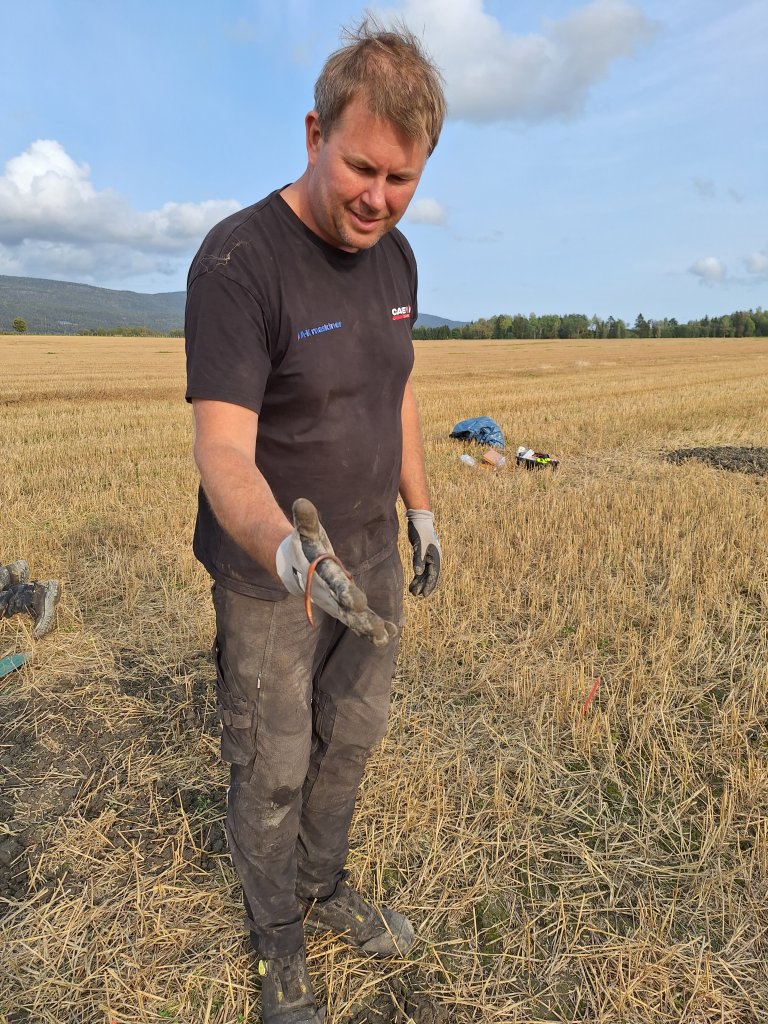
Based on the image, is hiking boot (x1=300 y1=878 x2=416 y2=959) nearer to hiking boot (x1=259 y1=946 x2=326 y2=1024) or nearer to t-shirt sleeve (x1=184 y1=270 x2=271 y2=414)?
hiking boot (x1=259 y1=946 x2=326 y2=1024)

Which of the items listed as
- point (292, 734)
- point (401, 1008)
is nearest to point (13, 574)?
point (292, 734)

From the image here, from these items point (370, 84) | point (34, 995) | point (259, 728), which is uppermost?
point (370, 84)

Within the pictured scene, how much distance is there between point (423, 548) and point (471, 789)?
118cm

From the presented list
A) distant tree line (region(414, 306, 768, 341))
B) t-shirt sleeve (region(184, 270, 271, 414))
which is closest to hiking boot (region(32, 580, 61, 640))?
t-shirt sleeve (region(184, 270, 271, 414))

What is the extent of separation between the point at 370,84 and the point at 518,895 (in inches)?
106

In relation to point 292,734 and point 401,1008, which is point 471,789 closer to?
point 401,1008

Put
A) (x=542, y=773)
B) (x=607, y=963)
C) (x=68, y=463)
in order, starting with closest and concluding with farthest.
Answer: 1. (x=607, y=963)
2. (x=542, y=773)
3. (x=68, y=463)

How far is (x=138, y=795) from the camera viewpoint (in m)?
3.12

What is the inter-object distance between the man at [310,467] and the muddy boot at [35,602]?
282cm

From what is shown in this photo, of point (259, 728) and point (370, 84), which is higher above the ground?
point (370, 84)

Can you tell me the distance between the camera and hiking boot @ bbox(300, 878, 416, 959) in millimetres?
2377

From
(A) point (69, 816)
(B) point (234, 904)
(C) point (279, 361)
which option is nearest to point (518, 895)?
(B) point (234, 904)

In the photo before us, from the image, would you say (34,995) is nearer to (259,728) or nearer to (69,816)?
(69,816)

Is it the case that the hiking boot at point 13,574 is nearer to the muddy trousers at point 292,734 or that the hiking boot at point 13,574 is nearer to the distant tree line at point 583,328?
the muddy trousers at point 292,734
